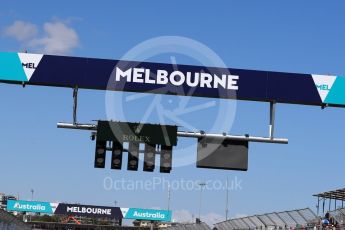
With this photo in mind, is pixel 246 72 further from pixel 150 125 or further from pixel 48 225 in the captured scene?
pixel 48 225

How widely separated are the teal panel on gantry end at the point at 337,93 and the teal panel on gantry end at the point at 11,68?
824 cm

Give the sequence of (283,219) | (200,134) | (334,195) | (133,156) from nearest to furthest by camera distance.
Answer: (133,156) < (200,134) < (283,219) < (334,195)

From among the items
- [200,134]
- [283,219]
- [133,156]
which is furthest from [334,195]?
[133,156]

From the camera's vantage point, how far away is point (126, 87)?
1995 centimetres

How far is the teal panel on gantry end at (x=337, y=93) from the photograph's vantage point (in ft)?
66.9

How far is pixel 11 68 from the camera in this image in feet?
66.2

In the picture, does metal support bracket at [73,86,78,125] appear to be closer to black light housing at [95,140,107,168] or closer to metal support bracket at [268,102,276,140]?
black light housing at [95,140,107,168]

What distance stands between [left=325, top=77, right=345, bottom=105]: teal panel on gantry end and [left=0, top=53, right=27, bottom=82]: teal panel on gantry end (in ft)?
27.0

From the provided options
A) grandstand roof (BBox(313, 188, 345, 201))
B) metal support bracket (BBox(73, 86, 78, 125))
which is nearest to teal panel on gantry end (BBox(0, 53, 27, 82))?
metal support bracket (BBox(73, 86, 78, 125))

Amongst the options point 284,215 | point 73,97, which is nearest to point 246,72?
point 73,97

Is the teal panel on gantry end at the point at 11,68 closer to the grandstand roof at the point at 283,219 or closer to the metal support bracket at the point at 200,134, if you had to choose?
the metal support bracket at the point at 200,134

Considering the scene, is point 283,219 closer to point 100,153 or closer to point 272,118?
point 272,118

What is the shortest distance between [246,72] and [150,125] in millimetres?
2957

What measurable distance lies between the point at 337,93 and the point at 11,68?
8.82 m
